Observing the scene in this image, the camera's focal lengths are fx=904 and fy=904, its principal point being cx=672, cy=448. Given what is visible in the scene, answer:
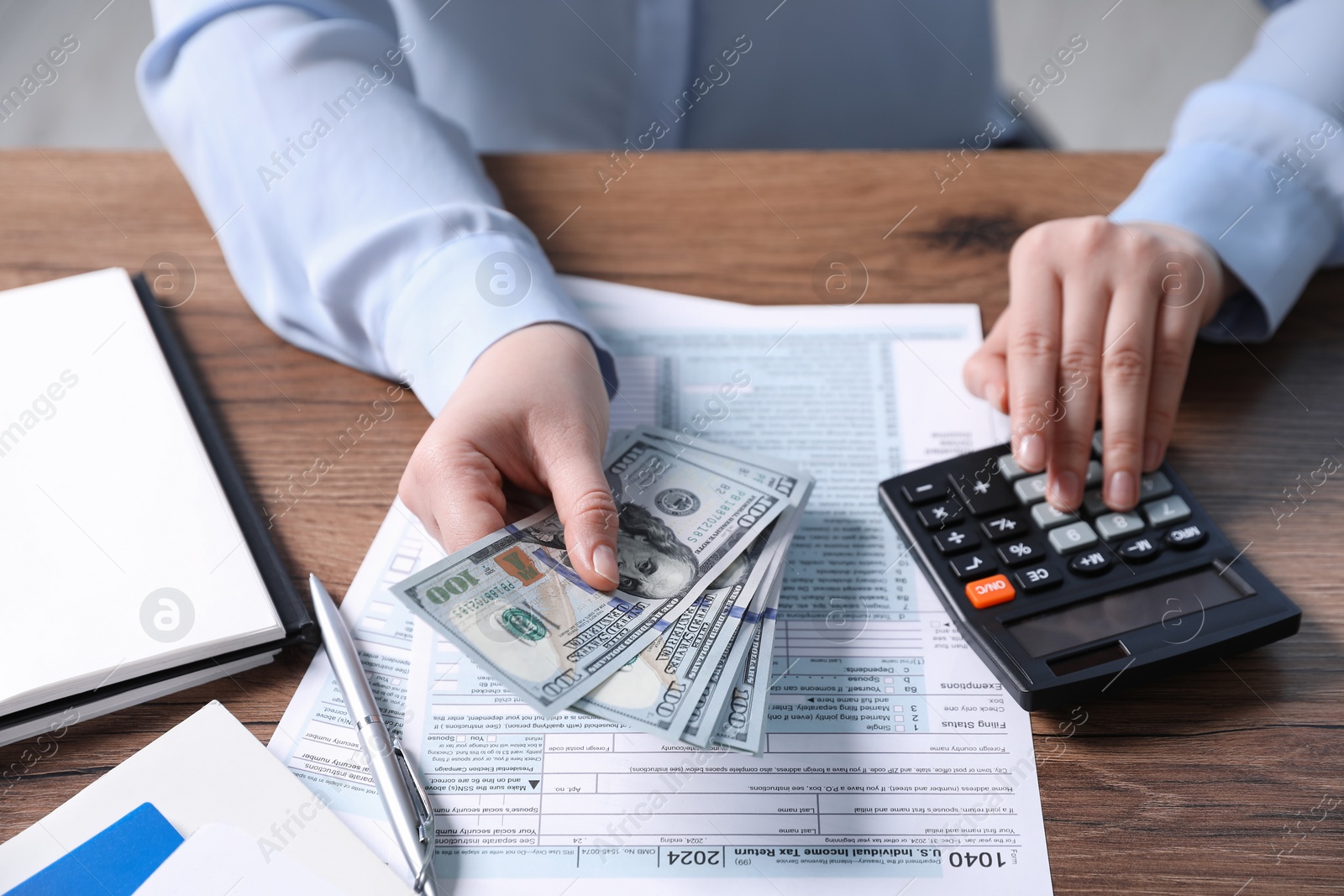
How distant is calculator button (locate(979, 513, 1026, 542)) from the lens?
49 centimetres

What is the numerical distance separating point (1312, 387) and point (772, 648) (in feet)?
1.35

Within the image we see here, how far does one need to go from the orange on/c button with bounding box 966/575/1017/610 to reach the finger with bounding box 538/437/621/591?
183 millimetres

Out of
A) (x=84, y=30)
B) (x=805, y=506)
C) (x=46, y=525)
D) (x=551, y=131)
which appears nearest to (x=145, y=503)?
(x=46, y=525)

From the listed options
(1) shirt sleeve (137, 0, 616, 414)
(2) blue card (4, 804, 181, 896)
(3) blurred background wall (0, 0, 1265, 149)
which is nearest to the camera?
(2) blue card (4, 804, 181, 896)

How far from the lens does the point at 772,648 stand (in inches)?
17.8

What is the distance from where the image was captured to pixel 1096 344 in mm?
562

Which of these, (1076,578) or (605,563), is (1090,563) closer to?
(1076,578)

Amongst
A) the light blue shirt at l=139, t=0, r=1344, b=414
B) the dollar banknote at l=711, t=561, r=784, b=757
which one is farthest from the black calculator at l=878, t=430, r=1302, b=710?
the light blue shirt at l=139, t=0, r=1344, b=414

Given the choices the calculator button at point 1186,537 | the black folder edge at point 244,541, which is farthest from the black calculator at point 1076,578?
the black folder edge at point 244,541

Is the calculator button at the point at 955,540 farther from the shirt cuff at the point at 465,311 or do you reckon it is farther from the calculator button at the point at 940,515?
the shirt cuff at the point at 465,311

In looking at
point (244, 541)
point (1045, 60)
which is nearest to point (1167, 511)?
point (244, 541)

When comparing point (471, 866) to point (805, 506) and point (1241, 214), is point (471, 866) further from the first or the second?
point (1241, 214)

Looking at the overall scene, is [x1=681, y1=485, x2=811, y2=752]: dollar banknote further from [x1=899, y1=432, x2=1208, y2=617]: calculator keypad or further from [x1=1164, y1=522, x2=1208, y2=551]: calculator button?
[x1=1164, y1=522, x2=1208, y2=551]: calculator button

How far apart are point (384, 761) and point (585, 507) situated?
0.49 ft
